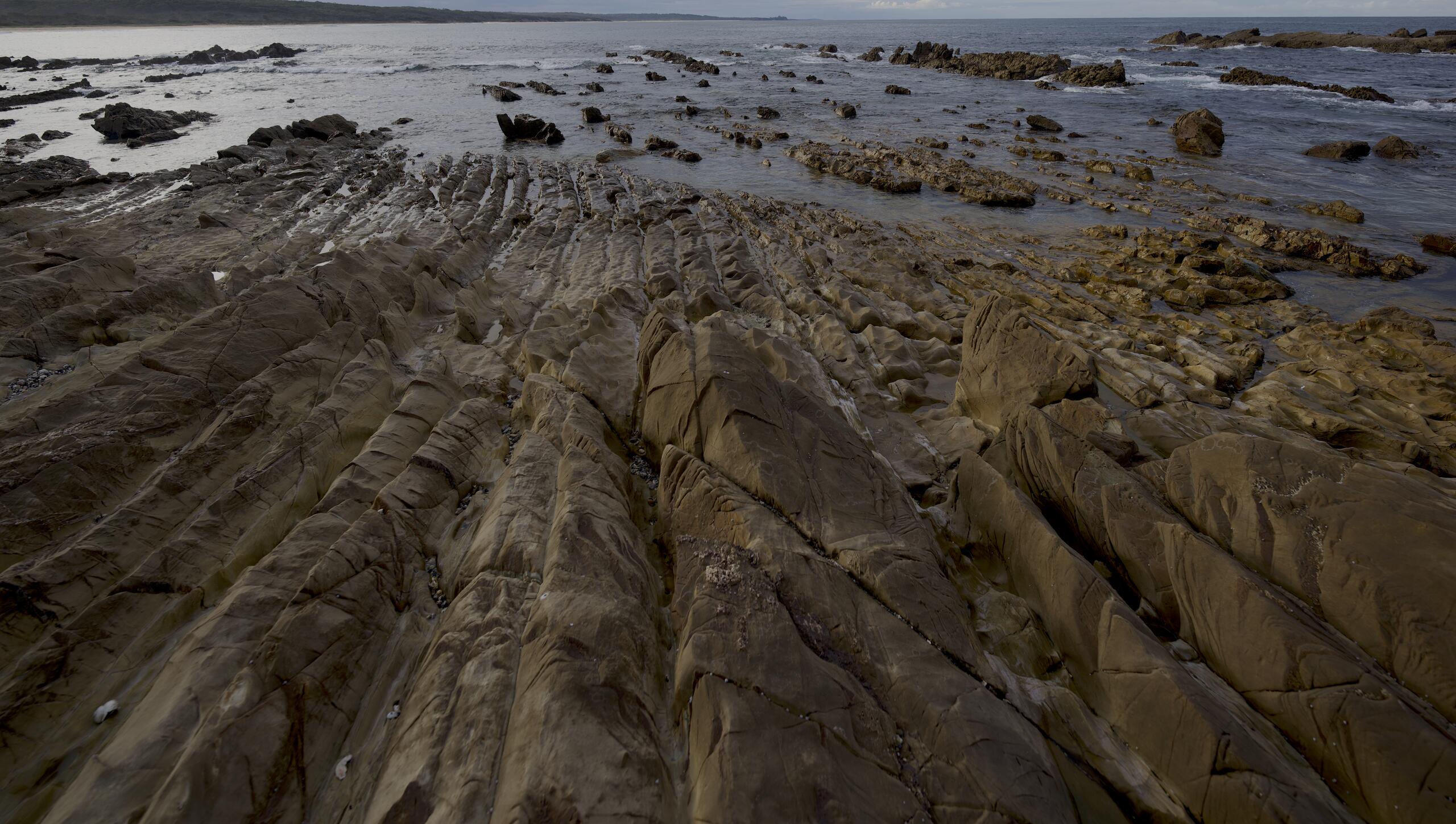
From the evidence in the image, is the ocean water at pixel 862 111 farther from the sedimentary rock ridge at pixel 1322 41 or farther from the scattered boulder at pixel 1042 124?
the sedimentary rock ridge at pixel 1322 41

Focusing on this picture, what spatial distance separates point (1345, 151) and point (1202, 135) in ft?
20.3

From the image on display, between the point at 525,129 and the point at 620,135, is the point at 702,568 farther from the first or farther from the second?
the point at 525,129

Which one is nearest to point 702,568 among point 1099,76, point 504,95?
point 504,95

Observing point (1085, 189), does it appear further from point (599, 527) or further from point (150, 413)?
point (150, 413)

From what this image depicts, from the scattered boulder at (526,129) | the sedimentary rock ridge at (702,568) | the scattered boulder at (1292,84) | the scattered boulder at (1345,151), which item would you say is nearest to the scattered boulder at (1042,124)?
the scattered boulder at (1345,151)

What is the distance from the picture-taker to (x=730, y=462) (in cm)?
689

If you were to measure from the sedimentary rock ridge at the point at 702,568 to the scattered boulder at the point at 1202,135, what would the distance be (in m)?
21.6

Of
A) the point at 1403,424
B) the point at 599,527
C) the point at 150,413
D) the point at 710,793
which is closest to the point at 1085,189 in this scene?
the point at 1403,424

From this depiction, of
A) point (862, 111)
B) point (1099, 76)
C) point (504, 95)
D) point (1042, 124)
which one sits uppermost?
point (1099, 76)

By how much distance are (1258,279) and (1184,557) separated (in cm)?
1333

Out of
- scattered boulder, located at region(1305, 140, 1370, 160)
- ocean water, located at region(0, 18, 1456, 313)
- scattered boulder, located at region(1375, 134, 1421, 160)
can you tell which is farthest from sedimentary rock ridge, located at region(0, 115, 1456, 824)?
scattered boulder, located at region(1375, 134, 1421, 160)

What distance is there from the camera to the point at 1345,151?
88.5ft

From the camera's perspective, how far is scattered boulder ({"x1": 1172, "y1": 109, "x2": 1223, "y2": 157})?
28.0m

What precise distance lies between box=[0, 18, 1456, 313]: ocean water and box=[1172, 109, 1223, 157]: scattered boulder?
4.10 feet
